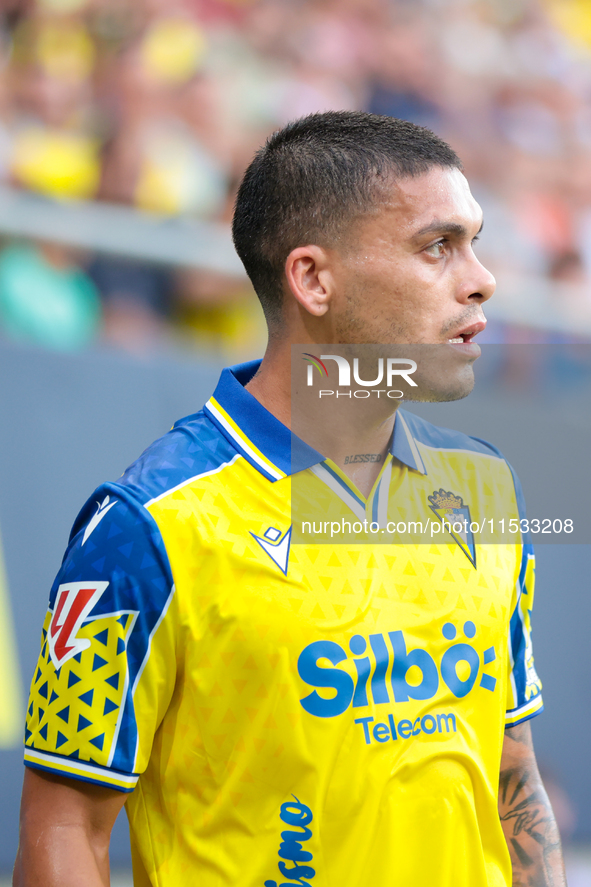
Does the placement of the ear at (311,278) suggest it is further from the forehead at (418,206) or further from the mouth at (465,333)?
the mouth at (465,333)

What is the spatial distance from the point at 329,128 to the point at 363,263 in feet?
0.80

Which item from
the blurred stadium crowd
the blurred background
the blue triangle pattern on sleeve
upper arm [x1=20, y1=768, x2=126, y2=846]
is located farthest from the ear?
the blurred stadium crowd

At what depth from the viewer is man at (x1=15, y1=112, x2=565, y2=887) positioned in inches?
41.6

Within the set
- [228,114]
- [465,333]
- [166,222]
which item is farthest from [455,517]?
[228,114]

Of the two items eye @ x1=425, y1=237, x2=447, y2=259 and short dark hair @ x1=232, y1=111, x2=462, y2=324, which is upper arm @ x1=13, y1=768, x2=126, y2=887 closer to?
short dark hair @ x1=232, y1=111, x2=462, y2=324

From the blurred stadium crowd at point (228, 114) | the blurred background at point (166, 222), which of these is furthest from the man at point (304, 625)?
the blurred stadium crowd at point (228, 114)

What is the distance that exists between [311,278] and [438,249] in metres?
0.19

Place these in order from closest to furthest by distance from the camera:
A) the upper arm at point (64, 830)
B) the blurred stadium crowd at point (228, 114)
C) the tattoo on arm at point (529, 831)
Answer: the upper arm at point (64, 830) < the tattoo on arm at point (529, 831) < the blurred stadium crowd at point (228, 114)

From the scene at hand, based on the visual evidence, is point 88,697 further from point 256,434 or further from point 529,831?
point 529,831

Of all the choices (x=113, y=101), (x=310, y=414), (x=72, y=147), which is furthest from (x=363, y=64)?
(x=310, y=414)

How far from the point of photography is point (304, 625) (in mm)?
1095

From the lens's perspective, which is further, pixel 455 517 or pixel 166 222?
pixel 166 222

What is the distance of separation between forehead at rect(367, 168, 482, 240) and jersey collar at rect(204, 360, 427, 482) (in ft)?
0.99

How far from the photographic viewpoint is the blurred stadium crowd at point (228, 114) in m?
2.83
